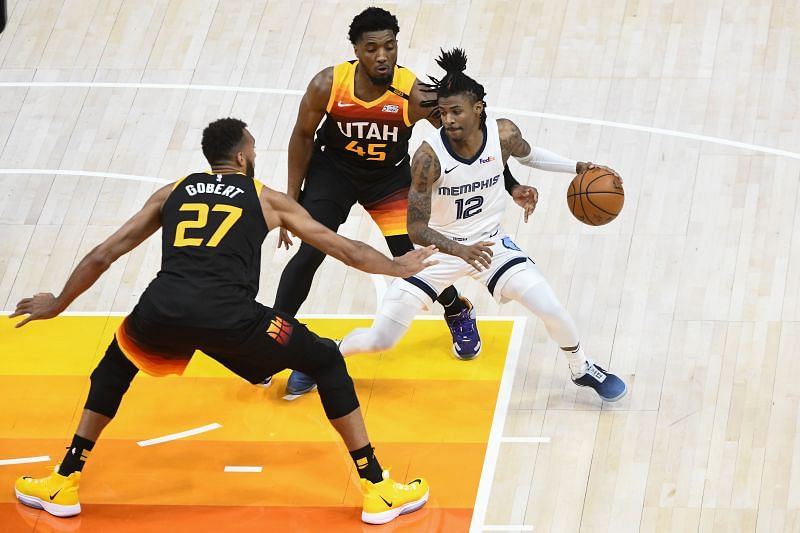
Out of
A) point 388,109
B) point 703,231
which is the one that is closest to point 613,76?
point 703,231

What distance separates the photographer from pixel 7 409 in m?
9.05

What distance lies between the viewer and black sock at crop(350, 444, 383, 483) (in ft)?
25.4

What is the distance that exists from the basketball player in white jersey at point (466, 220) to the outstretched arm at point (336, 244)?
0.65 m

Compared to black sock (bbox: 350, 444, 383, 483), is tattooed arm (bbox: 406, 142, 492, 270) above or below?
above

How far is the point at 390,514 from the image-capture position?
7.84m

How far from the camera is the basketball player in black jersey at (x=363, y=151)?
859 cm

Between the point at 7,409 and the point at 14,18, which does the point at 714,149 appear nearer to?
the point at 7,409

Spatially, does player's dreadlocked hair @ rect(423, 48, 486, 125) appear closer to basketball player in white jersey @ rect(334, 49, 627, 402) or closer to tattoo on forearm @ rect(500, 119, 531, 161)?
basketball player in white jersey @ rect(334, 49, 627, 402)

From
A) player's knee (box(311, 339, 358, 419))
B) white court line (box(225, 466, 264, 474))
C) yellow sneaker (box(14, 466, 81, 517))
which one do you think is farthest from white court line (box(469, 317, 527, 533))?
yellow sneaker (box(14, 466, 81, 517))

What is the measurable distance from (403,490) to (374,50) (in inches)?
104

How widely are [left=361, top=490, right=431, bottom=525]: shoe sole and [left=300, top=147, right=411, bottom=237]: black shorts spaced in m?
1.91

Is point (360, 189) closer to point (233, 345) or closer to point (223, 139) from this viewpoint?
point (223, 139)

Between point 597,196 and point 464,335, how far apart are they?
1.37 metres

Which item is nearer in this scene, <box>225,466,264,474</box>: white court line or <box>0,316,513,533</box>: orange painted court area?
<box>0,316,513,533</box>: orange painted court area
